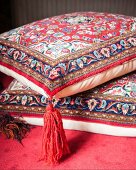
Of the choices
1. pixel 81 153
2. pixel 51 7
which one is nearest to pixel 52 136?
pixel 81 153

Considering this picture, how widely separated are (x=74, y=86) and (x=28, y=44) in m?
0.21

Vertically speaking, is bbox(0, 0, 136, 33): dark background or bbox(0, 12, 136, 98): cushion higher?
bbox(0, 0, 136, 33): dark background

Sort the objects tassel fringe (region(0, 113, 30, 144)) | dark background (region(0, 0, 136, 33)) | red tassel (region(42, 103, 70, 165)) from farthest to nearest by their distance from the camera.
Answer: dark background (region(0, 0, 136, 33)), tassel fringe (region(0, 113, 30, 144)), red tassel (region(42, 103, 70, 165))

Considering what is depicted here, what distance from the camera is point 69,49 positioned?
751 millimetres

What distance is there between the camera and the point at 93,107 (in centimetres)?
79

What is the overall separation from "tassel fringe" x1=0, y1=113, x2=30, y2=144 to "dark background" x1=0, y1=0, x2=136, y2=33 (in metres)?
0.73

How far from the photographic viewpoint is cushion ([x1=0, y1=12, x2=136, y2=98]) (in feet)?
2.35

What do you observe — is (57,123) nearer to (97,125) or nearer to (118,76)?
(97,125)

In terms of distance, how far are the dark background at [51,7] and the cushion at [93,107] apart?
0.71 metres

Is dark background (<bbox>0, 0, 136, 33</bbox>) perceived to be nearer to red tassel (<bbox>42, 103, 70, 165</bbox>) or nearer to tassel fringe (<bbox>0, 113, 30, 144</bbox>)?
tassel fringe (<bbox>0, 113, 30, 144</bbox>)

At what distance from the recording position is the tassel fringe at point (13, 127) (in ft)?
2.71

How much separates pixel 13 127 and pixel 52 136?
0.62 feet

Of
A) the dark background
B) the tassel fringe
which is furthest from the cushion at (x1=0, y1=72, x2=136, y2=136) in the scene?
the dark background

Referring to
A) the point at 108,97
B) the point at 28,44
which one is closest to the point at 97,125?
the point at 108,97
